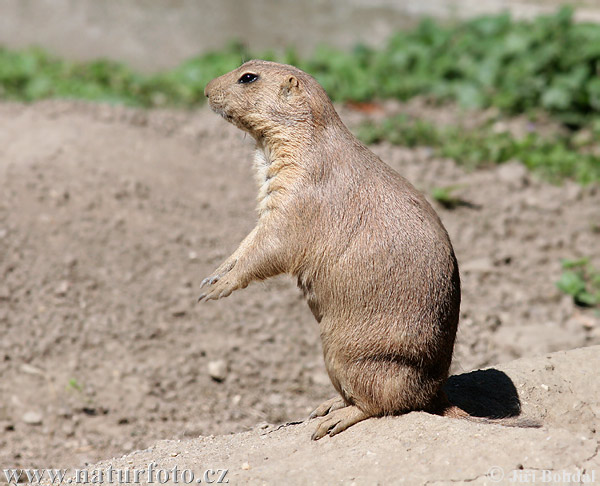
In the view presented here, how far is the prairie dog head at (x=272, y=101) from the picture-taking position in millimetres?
3900

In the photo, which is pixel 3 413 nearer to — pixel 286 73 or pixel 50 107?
pixel 286 73

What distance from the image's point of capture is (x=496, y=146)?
8.10 metres

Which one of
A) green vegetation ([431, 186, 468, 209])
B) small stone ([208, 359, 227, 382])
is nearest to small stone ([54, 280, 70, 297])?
small stone ([208, 359, 227, 382])

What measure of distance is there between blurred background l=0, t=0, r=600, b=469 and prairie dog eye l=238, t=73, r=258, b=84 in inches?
83.1

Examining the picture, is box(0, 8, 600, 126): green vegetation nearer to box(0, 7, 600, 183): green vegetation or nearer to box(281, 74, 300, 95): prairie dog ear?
box(0, 7, 600, 183): green vegetation

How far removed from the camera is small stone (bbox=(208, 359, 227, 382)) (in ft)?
17.6

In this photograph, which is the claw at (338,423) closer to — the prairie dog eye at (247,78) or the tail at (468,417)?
the tail at (468,417)

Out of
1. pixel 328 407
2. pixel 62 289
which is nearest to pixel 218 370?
pixel 62 289

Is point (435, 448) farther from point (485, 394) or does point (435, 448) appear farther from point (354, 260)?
point (485, 394)

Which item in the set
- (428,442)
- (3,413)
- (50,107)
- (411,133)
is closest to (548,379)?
(428,442)

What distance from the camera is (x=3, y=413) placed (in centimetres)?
493

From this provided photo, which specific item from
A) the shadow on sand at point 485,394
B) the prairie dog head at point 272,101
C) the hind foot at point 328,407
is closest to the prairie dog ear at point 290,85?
the prairie dog head at point 272,101

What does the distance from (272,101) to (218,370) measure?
2128mm

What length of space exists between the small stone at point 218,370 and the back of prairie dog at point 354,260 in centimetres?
159
